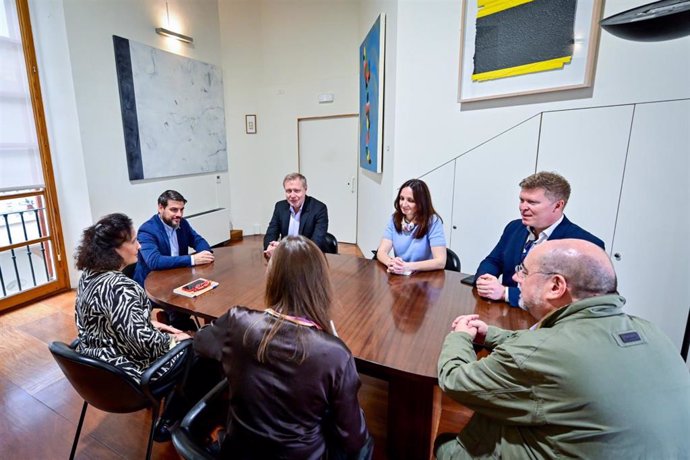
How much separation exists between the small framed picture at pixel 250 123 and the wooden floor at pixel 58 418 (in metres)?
3.78

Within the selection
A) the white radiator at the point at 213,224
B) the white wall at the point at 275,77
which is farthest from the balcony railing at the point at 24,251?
the white wall at the point at 275,77

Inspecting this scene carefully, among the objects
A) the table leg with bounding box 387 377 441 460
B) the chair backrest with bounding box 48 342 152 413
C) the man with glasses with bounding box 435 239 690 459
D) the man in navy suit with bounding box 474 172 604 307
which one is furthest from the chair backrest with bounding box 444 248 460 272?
the chair backrest with bounding box 48 342 152 413

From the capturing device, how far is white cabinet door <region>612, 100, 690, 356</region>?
6.46 ft

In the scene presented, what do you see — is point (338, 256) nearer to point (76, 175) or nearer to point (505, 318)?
point (505, 318)

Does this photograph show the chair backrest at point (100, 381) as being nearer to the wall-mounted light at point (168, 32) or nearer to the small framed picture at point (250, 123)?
the wall-mounted light at point (168, 32)

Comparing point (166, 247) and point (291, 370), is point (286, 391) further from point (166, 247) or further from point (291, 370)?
point (166, 247)

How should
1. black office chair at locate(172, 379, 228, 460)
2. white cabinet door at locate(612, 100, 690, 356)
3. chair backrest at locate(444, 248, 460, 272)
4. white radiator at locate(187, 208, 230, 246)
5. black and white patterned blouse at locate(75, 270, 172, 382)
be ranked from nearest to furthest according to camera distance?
black office chair at locate(172, 379, 228, 460) < black and white patterned blouse at locate(75, 270, 172, 382) < white cabinet door at locate(612, 100, 690, 356) < chair backrest at locate(444, 248, 460, 272) < white radiator at locate(187, 208, 230, 246)

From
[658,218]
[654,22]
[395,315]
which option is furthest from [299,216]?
[658,218]

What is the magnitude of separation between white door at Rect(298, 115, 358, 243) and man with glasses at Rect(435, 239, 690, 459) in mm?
4356

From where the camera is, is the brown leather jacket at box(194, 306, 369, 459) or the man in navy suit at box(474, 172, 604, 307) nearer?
the brown leather jacket at box(194, 306, 369, 459)

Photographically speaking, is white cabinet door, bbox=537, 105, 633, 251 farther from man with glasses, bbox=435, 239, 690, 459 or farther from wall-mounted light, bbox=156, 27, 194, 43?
wall-mounted light, bbox=156, 27, 194, 43

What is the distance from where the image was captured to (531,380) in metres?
0.82

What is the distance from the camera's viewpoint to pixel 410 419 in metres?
1.46

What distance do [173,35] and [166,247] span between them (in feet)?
10.0
